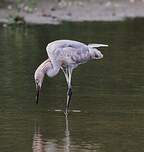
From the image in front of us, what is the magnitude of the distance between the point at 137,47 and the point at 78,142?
10049 millimetres

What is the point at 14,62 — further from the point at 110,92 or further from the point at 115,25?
the point at 115,25

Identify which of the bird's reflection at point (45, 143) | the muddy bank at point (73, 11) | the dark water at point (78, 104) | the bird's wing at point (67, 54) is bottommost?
the bird's reflection at point (45, 143)

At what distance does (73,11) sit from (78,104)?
16066 millimetres

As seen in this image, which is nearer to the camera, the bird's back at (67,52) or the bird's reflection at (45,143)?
the bird's reflection at (45,143)

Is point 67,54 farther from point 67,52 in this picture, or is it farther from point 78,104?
point 78,104

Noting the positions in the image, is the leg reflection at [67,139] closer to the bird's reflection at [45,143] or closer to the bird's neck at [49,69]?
the bird's reflection at [45,143]

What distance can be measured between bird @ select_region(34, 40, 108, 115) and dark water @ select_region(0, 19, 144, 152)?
43 centimetres

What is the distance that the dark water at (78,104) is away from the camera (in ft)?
34.2

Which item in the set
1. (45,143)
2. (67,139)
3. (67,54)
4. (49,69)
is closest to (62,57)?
(67,54)

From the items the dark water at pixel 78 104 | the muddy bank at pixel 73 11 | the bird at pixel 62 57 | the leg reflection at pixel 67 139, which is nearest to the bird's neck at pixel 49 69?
the bird at pixel 62 57

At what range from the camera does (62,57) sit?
1244 cm

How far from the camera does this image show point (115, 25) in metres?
25.4

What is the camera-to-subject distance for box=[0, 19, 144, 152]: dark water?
10.4m

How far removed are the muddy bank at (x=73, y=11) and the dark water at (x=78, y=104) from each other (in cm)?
585
